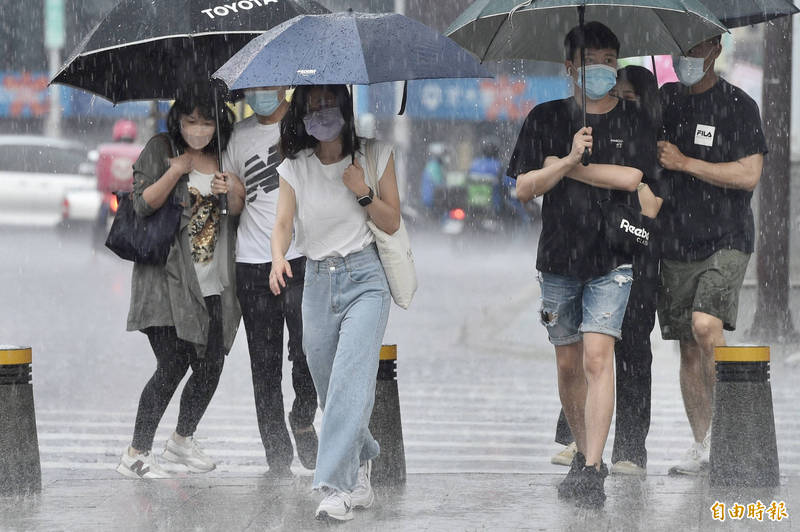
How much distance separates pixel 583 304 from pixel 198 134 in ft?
6.63

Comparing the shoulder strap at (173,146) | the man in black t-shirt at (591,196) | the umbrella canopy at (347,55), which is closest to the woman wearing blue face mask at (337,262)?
the umbrella canopy at (347,55)

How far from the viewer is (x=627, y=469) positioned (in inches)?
278

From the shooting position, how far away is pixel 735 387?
667 centimetres

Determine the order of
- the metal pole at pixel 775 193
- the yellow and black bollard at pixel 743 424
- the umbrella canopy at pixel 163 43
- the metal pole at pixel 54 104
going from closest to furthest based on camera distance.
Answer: the yellow and black bollard at pixel 743 424 → the umbrella canopy at pixel 163 43 → the metal pole at pixel 775 193 → the metal pole at pixel 54 104

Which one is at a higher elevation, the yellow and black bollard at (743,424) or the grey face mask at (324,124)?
the grey face mask at (324,124)

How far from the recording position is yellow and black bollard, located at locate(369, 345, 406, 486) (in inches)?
272

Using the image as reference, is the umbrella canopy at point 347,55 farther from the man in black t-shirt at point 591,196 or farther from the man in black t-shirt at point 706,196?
the man in black t-shirt at point 706,196

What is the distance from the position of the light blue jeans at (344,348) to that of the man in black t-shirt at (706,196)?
1671 millimetres

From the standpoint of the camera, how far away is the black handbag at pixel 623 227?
20.8 ft

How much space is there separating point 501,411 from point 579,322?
10.9ft

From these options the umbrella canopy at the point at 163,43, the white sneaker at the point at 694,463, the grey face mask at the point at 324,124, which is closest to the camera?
the grey face mask at the point at 324,124

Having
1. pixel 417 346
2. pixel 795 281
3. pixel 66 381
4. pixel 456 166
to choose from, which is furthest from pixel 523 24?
pixel 456 166

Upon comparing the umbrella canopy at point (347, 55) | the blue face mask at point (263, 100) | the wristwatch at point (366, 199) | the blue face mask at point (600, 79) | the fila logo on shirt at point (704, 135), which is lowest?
the wristwatch at point (366, 199)

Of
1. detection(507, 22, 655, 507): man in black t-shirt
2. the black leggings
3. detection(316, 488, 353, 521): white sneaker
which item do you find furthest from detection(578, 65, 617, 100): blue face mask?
the black leggings
